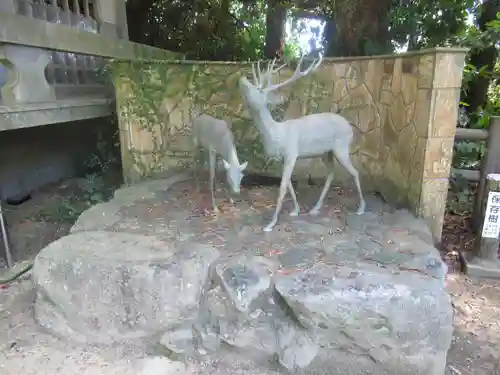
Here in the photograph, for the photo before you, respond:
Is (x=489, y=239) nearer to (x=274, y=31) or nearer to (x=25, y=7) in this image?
(x=25, y=7)

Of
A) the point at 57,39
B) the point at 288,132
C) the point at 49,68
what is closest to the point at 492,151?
the point at 288,132

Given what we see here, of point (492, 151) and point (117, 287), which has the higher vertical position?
point (492, 151)

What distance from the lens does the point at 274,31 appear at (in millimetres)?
8312

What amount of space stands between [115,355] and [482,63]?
5851mm

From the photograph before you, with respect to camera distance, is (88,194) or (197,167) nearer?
(197,167)

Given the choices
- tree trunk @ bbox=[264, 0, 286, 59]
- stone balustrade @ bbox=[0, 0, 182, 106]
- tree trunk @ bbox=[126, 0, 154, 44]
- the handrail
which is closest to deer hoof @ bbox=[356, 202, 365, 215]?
stone balustrade @ bbox=[0, 0, 182, 106]

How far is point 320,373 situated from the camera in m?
2.45

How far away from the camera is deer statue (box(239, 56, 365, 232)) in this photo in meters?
2.87

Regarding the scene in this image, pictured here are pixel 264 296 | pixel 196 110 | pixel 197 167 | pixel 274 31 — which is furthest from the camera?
pixel 274 31

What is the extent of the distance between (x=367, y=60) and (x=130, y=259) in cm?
293

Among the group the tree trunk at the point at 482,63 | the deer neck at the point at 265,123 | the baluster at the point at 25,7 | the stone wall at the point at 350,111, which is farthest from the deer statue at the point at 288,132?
the tree trunk at the point at 482,63

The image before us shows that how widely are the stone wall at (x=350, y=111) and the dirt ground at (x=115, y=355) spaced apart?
56 cm

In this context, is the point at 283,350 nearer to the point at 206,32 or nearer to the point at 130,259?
the point at 130,259

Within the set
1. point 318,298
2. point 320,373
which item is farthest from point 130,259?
point 320,373
